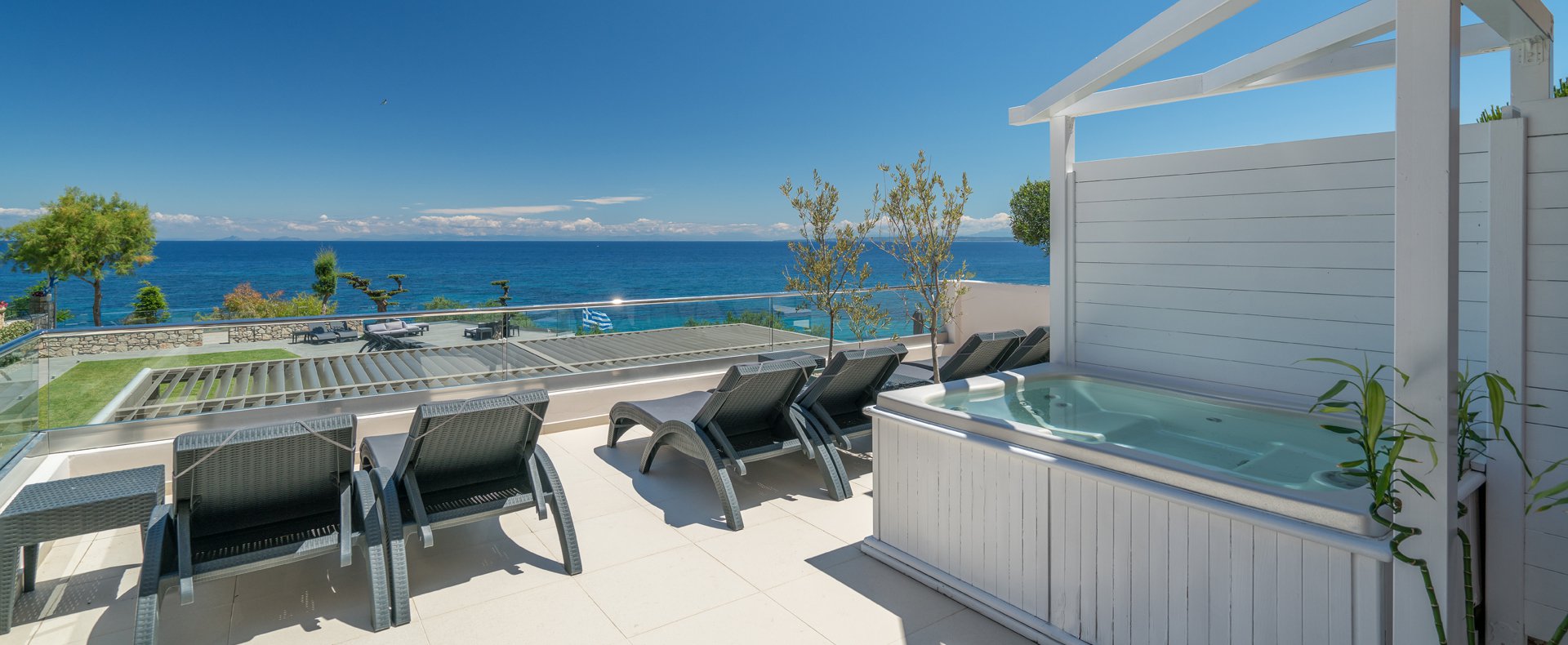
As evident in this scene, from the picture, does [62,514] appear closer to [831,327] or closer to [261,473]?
[261,473]

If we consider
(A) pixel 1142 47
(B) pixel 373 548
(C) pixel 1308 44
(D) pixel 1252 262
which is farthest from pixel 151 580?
(C) pixel 1308 44

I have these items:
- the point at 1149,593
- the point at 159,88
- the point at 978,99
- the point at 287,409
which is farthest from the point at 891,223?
the point at 159,88

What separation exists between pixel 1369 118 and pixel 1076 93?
2647cm

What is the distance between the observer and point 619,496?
4250 mm

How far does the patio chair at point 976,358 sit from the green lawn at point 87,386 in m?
5.04

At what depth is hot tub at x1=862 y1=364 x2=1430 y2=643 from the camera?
1.90 meters

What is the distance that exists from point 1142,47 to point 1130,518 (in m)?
2.09

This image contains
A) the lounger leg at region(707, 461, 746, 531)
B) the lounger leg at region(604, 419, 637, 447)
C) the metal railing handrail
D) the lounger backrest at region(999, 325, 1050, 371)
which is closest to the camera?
the lounger leg at region(707, 461, 746, 531)

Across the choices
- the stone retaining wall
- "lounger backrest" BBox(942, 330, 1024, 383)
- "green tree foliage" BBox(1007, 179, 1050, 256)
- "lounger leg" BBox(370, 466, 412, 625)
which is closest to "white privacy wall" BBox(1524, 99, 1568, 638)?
"lounger backrest" BBox(942, 330, 1024, 383)

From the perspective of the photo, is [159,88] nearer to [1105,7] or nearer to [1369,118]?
[1105,7]

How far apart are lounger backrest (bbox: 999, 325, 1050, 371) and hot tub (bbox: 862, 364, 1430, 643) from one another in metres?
1.86

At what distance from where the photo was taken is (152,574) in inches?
97.3

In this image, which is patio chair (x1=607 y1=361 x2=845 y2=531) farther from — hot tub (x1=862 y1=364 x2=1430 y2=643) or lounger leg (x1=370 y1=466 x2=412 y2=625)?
lounger leg (x1=370 y1=466 x2=412 y2=625)

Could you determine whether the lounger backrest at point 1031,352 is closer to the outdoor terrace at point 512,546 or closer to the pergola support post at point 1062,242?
the pergola support post at point 1062,242
